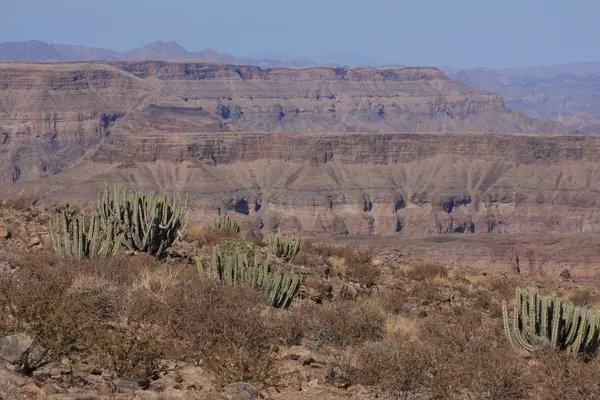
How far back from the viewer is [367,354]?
10.3 m

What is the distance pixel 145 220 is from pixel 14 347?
27.7 feet

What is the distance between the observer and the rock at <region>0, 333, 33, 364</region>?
8.46 meters

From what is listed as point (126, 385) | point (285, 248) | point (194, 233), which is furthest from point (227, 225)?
point (126, 385)

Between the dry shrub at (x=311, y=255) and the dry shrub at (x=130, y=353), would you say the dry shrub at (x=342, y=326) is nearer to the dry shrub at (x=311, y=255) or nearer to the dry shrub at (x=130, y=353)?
the dry shrub at (x=130, y=353)

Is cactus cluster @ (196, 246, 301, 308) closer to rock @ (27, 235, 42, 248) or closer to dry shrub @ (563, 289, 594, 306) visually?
rock @ (27, 235, 42, 248)

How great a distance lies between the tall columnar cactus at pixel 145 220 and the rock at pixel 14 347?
7.86 m

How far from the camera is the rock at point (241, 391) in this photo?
28.2ft

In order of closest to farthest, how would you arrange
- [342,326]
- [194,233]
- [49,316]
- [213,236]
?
[49,316], [342,326], [213,236], [194,233]

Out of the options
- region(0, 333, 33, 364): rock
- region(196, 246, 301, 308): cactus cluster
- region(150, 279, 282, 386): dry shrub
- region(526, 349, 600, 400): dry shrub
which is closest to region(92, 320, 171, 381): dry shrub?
region(150, 279, 282, 386): dry shrub

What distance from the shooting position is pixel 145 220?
55.7ft

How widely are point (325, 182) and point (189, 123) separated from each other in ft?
143

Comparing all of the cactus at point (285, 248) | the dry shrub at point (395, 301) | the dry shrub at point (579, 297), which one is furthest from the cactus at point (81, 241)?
the dry shrub at point (579, 297)

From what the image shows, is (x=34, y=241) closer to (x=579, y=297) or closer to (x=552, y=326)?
(x=552, y=326)

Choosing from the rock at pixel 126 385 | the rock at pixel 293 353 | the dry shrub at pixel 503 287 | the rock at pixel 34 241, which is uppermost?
the rock at pixel 126 385
